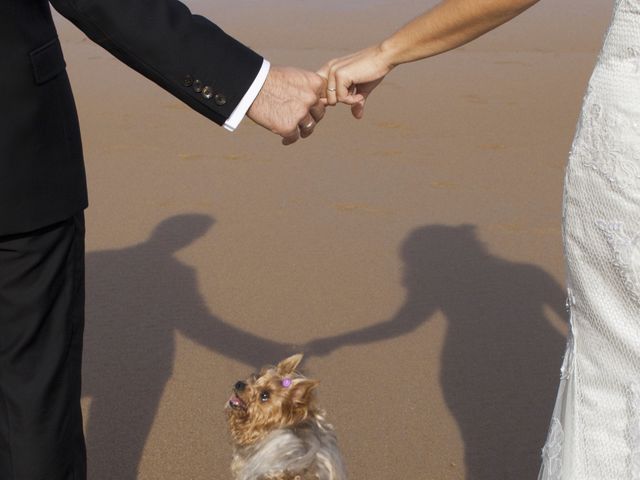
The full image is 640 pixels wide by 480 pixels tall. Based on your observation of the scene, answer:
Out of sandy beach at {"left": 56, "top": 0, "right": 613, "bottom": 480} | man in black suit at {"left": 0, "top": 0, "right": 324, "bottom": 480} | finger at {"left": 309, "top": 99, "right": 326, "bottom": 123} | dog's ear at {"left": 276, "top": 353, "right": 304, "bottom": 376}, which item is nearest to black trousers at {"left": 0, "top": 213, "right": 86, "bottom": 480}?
man in black suit at {"left": 0, "top": 0, "right": 324, "bottom": 480}

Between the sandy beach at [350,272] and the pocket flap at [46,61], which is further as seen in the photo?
the sandy beach at [350,272]

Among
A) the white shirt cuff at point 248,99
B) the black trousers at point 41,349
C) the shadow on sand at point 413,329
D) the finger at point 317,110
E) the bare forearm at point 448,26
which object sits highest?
the bare forearm at point 448,26

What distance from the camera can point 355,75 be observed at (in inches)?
145

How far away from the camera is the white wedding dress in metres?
2.46

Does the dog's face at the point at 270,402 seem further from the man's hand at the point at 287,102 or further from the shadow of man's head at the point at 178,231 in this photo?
the shadow of man's head at the point at 178,231

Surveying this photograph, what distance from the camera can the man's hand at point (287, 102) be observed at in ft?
10.7

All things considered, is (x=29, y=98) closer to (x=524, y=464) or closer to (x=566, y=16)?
(x=524, y=464)

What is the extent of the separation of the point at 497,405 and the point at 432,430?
0.36m

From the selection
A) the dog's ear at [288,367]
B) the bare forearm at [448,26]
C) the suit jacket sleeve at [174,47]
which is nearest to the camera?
the bare forearm at [448,26]

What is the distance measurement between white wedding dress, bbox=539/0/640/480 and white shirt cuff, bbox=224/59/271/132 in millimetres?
950

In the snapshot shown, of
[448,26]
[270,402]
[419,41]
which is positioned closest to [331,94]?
[419,41]

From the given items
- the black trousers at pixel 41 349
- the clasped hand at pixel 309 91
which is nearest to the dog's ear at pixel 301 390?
the black trousers at pixel 41 349

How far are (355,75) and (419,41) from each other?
0.45 meters

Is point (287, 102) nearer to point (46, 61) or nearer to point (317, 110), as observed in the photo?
point (317, 110)
